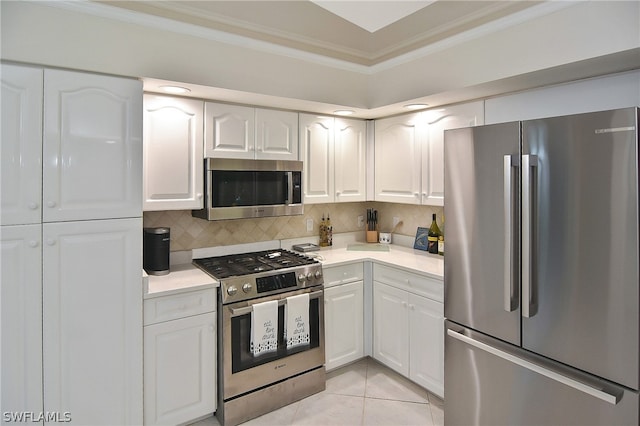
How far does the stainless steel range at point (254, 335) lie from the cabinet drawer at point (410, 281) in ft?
1.78

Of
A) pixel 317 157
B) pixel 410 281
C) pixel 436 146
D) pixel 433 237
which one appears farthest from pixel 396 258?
pixel 317 157

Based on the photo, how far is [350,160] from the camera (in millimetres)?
3438

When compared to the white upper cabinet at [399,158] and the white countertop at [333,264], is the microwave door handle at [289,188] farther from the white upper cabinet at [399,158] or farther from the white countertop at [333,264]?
the white upper cabinet at [399,158]

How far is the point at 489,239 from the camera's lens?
196 centimetres

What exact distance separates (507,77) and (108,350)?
268cm

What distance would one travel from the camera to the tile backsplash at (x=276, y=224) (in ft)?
9.36

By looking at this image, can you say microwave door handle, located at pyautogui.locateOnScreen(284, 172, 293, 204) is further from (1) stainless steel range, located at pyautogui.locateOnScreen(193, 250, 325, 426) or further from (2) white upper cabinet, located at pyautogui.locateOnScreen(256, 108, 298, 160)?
(1) stainless steel range, located at pyautogui.locateOnScreen(193, 250, 325, 426)

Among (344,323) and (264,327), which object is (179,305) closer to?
(264,327)

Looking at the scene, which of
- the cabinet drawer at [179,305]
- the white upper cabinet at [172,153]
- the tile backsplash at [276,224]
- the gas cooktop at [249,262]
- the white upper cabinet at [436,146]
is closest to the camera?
the cabinet drawer at [179,305]

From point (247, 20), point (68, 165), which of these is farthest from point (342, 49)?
point (68, 165)

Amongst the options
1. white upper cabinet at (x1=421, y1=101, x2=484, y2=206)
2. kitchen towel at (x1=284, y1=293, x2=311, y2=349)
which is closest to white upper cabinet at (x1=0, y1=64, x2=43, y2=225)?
kitchen towel at (x1=284, y1=293, x2=311, y2=349)

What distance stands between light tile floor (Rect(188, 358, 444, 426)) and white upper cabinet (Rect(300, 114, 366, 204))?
4.86 ft

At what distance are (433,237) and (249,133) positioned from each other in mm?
1763

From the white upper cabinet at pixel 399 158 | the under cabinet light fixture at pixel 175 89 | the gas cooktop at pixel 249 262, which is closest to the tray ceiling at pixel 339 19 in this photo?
the under cabinet light fixture at pixel 175 89
